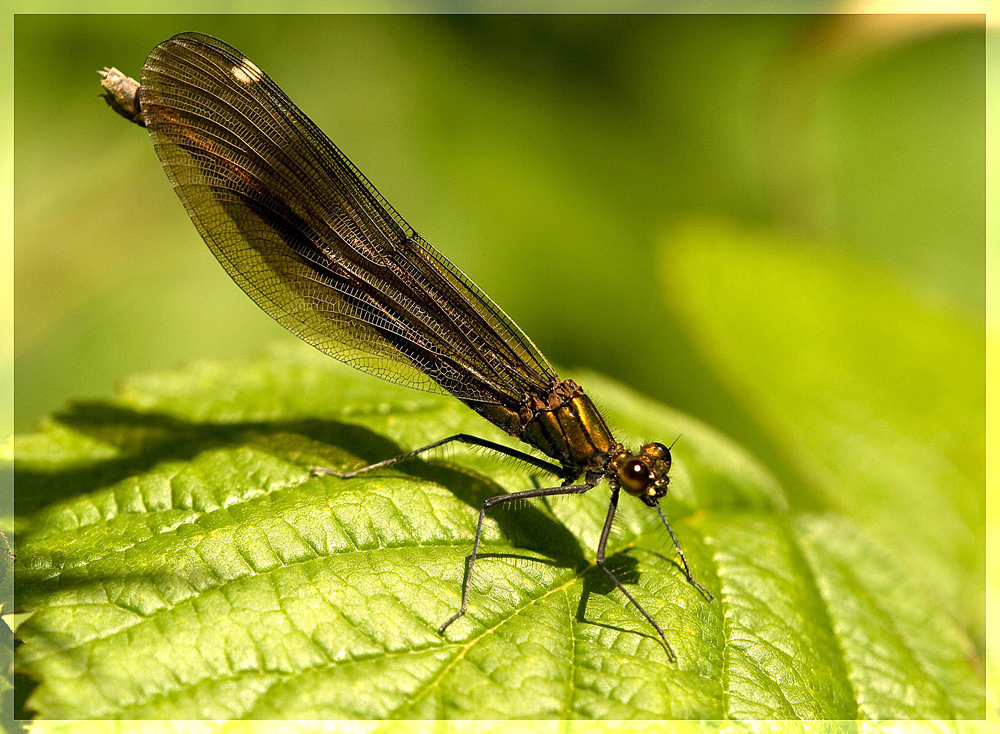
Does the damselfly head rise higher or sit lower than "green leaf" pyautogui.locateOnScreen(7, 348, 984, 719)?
higher

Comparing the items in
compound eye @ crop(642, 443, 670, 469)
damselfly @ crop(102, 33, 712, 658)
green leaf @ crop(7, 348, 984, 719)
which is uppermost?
damselfly @ crop(102, 33, 712, 658)

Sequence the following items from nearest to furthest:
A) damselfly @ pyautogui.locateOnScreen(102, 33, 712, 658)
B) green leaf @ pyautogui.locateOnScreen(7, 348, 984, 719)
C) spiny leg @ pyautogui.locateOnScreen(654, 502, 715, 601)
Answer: green leaf @ pyautogui.locateOnScreen(7, 348, 984, 719)
spiny leg @ pyautogui.locateOnScreen(654, 502, 715, 601)
damselfly @ pyautogui.locateOnScreen(102, 33, 712, 658)

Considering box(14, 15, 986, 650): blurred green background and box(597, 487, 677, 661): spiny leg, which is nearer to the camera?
box(597, 487, 677, 661): spiny leg

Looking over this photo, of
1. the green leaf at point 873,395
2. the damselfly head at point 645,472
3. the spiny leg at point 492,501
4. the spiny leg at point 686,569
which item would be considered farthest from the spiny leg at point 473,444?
the green leaf at point 873,395

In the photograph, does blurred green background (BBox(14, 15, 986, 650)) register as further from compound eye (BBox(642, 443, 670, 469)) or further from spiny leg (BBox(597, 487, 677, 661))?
spiny leg (BBox(597, 487, 677, 661))

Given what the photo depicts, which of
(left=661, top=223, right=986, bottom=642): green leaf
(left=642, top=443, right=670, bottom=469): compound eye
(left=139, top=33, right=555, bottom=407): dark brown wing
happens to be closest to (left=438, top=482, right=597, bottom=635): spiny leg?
(left=642, top=443, right=670, bottom=469): compound eye

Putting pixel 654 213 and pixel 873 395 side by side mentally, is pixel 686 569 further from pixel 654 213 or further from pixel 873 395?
pixel 654 213

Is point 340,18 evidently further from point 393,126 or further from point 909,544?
point 909,544
